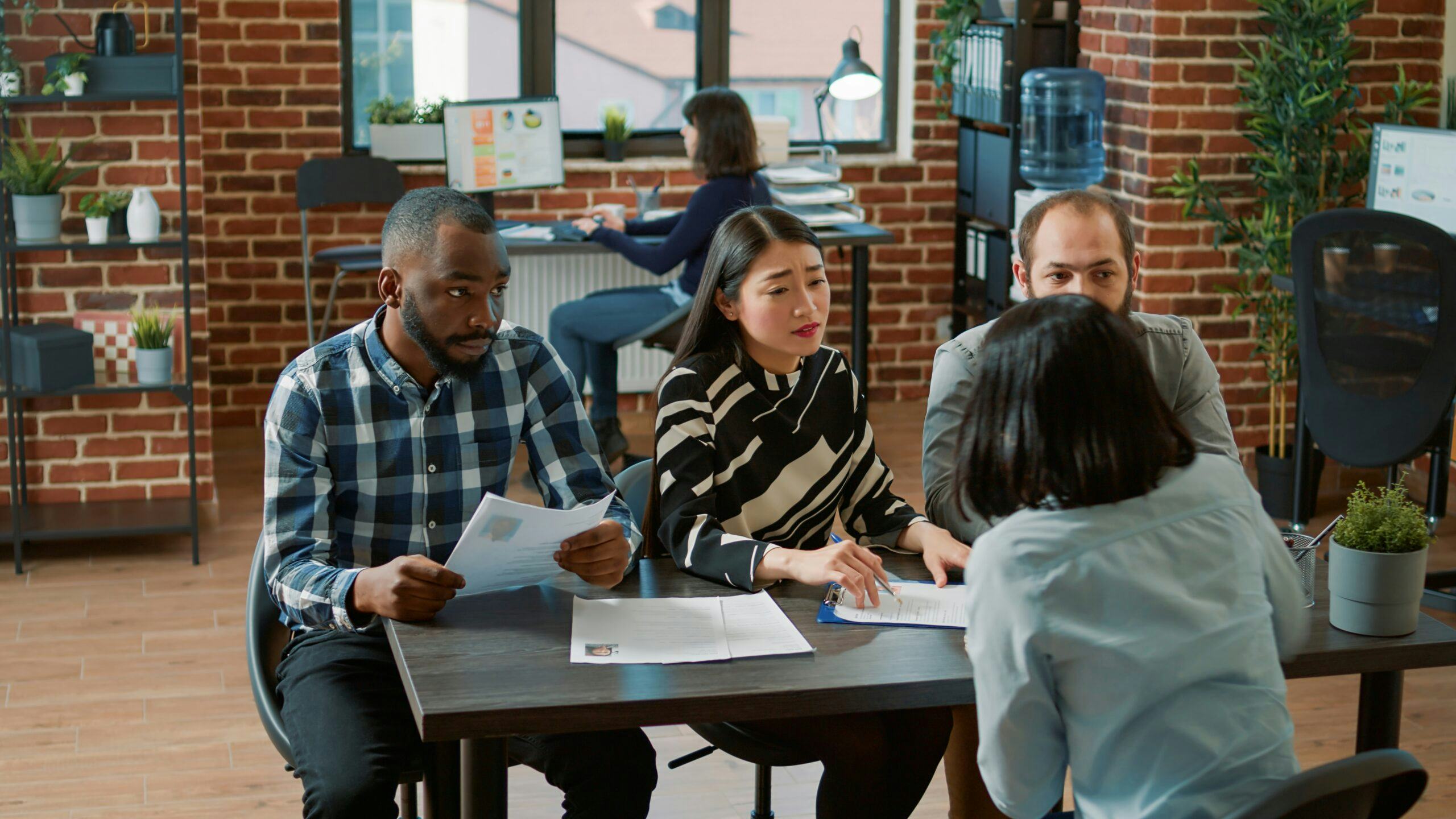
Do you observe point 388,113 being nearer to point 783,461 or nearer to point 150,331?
point 150,331

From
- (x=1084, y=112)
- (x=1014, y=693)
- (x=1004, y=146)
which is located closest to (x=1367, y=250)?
(x=1084, y=112)

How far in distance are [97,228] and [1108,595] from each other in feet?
10.8

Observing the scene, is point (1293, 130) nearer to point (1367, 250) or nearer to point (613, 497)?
point (1367, 250)

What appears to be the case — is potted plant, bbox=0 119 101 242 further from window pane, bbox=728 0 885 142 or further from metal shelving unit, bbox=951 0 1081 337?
metal shelving unit, bbox=951 0 1081 337

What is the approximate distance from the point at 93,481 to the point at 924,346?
3125mm

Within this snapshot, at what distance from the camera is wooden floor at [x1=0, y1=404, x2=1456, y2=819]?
2770 mm

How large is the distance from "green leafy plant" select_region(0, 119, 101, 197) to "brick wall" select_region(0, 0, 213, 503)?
0.05 metres

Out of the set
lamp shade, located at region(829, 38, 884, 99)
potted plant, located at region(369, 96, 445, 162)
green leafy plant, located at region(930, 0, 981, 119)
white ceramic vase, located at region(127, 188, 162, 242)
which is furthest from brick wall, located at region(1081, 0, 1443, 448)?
white ceramic vase, located at region(127, 188, 162, 242)

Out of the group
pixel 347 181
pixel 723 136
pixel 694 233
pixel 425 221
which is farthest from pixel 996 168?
pixel 425 221

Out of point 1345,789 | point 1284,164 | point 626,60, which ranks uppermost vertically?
point 626,60

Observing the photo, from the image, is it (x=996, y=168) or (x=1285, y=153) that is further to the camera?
(x=996, y=168)

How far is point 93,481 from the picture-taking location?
4.23 metres

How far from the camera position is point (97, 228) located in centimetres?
390

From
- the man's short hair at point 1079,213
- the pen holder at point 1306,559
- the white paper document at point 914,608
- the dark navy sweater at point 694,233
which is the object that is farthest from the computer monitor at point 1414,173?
the white paper document at point 914,608
